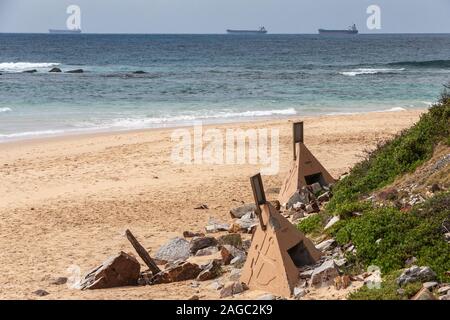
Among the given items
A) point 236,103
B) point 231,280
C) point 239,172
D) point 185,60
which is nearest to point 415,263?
point 231,280

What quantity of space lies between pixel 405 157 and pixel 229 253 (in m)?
3.00

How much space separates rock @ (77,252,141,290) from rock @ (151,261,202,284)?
27 centimetres

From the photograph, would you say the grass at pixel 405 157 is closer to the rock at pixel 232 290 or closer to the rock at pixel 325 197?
the rock at pixel 325 197

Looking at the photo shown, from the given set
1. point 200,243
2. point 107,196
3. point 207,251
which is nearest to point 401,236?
point 207,251

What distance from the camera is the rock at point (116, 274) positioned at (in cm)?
892

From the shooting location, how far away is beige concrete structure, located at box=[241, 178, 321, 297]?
782cm

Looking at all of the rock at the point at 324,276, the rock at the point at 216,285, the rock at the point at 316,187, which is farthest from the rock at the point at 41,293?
the rock at the point at 316,187

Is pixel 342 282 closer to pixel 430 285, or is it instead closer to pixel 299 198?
pixel 430 285

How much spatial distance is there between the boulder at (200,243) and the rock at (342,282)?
10.4 feet

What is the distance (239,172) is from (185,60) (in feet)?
195

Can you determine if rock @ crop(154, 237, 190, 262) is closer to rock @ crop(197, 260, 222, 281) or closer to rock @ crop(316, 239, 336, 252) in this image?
rock @ crop(197, 260, 222, 281)

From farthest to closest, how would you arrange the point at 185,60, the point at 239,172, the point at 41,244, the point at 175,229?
Answer: 1. the point at 185,60
2. the point at 239,172
3. the point at 175,229
4. the point at 41,244
